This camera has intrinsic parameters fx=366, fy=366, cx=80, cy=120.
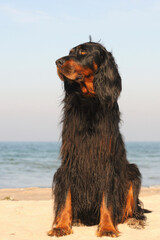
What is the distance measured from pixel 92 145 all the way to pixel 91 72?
2.81 feet

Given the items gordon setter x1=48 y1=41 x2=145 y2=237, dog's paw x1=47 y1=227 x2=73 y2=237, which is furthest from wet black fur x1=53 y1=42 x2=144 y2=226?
dog's paw x1=47 y1=227 x2=73 y2=237

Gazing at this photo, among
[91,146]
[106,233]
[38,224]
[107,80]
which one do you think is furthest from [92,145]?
[38,224]

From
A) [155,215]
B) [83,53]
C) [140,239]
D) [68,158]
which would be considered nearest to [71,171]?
[68,158]

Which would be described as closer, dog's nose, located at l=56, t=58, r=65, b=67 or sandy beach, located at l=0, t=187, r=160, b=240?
dog's nose, located at l=56, t=58, r=65, b=67

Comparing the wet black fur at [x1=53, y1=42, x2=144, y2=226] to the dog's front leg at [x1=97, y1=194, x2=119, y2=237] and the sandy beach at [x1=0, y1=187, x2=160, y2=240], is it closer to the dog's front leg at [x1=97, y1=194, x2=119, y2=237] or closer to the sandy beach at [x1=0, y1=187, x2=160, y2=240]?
the dog's front leg at [x1=97, y1=194, x2=119, y2=237]

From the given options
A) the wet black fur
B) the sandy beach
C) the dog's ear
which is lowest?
the sandy beach

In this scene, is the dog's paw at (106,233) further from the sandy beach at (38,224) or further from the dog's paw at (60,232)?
the dog's paw at (60,232)

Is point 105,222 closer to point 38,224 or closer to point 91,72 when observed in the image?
point 38,224

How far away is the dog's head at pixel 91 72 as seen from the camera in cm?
404

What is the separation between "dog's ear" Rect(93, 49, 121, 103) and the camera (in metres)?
4.13

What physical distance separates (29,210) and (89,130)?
2.44 meters

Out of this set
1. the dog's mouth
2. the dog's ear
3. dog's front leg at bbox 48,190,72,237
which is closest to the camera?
the dog's mouth

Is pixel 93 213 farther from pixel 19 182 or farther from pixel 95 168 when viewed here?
pixel 19 182

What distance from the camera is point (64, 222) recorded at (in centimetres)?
429
